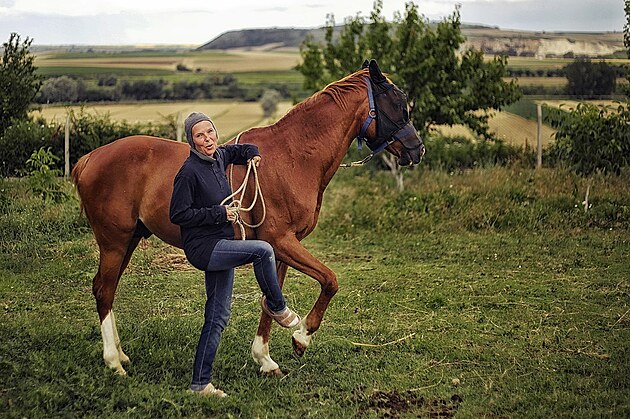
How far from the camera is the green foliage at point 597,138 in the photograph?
39.8ft

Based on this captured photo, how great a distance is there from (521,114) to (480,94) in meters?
2.58

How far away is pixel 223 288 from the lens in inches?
199

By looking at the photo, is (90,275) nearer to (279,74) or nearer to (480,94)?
(480,94)

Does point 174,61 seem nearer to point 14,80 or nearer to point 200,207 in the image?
point 14,80

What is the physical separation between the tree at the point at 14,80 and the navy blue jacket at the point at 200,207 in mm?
8415

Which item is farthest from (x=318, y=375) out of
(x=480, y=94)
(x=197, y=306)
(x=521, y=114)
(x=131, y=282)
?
(x=521, y=114)

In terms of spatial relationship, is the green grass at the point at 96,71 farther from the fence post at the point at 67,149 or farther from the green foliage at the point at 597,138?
the green foliage at the point at 597,138

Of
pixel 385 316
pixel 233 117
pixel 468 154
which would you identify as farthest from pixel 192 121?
pixel 233 117

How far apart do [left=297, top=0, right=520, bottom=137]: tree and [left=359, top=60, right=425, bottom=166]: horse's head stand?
24.1 feet

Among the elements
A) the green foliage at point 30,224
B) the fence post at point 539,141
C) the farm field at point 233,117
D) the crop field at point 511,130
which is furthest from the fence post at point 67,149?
the fence post at point 539,141

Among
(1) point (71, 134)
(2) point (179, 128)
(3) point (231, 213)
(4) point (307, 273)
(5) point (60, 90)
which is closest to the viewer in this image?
(3) point (231, 213)

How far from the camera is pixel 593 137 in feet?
40.7

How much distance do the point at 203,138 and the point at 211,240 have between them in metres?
0.65

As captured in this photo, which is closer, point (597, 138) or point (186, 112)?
point (597, 138)
